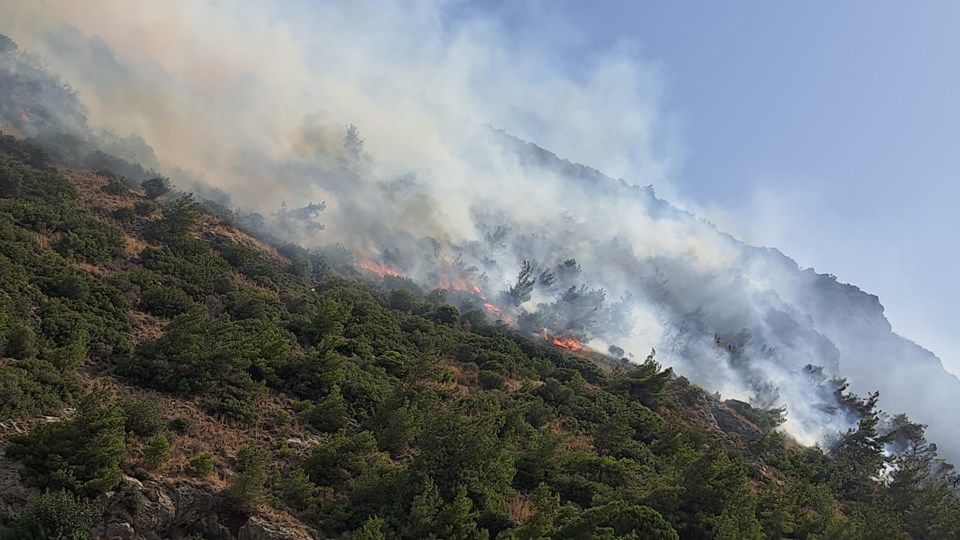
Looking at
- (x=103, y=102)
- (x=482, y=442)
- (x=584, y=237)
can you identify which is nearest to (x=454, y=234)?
(x=584, y=237)

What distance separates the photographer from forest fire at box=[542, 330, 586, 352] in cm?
6191

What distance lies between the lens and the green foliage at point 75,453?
40.8ft

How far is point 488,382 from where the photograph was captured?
34.1m

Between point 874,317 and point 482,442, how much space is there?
17629 cm

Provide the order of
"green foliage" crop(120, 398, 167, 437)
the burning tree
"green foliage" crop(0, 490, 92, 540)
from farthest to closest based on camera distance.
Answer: the burning tree < "green foliage" crop(120, 398, 167, 437) < "green foliage" crop(0, 490, 92, 540)

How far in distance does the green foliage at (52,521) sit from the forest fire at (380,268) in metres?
49.1

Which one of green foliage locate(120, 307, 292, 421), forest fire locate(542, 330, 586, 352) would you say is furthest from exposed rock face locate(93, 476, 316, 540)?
forest fire locate(542, 330, 586, 352)

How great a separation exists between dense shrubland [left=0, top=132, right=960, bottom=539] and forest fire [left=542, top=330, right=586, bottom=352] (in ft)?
62.2

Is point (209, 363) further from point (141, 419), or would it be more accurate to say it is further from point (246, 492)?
point (246, 492)

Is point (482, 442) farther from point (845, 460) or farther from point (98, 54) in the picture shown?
point (98, 54)

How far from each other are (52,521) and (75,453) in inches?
67.3

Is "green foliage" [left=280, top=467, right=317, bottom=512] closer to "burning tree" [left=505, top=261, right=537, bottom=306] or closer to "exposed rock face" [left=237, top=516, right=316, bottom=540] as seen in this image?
"exposed rock face" [left=237, top=516, right=316, bottom=540]

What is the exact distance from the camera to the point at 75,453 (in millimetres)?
12758

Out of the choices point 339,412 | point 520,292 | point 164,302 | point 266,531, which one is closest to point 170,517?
point 266,531
